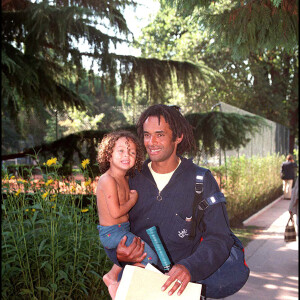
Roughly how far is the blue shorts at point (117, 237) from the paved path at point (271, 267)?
322cm

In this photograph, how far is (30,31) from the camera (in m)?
6.05

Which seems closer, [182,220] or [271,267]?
[182,220]

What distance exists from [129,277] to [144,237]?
1.34 ft

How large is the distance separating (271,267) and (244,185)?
5.98 meters

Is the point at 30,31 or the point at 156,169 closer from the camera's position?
the point at 156,169

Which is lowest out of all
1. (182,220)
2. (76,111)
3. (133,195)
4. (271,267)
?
(271,267)

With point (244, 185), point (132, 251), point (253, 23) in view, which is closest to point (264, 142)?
point (244, 185)

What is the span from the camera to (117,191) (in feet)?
7.54

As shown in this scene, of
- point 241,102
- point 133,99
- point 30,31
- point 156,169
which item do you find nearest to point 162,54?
point 241,102

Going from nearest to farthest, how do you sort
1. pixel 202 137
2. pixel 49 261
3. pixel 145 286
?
1. pixel 145 286
2. pixel 49 261
3. pixel 202 137

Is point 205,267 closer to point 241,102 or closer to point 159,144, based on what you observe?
point 159,144

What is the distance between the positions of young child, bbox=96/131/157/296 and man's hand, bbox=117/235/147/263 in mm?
52

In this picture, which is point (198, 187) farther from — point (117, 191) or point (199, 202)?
point (117, 191)

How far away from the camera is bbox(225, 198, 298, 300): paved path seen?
527cm
